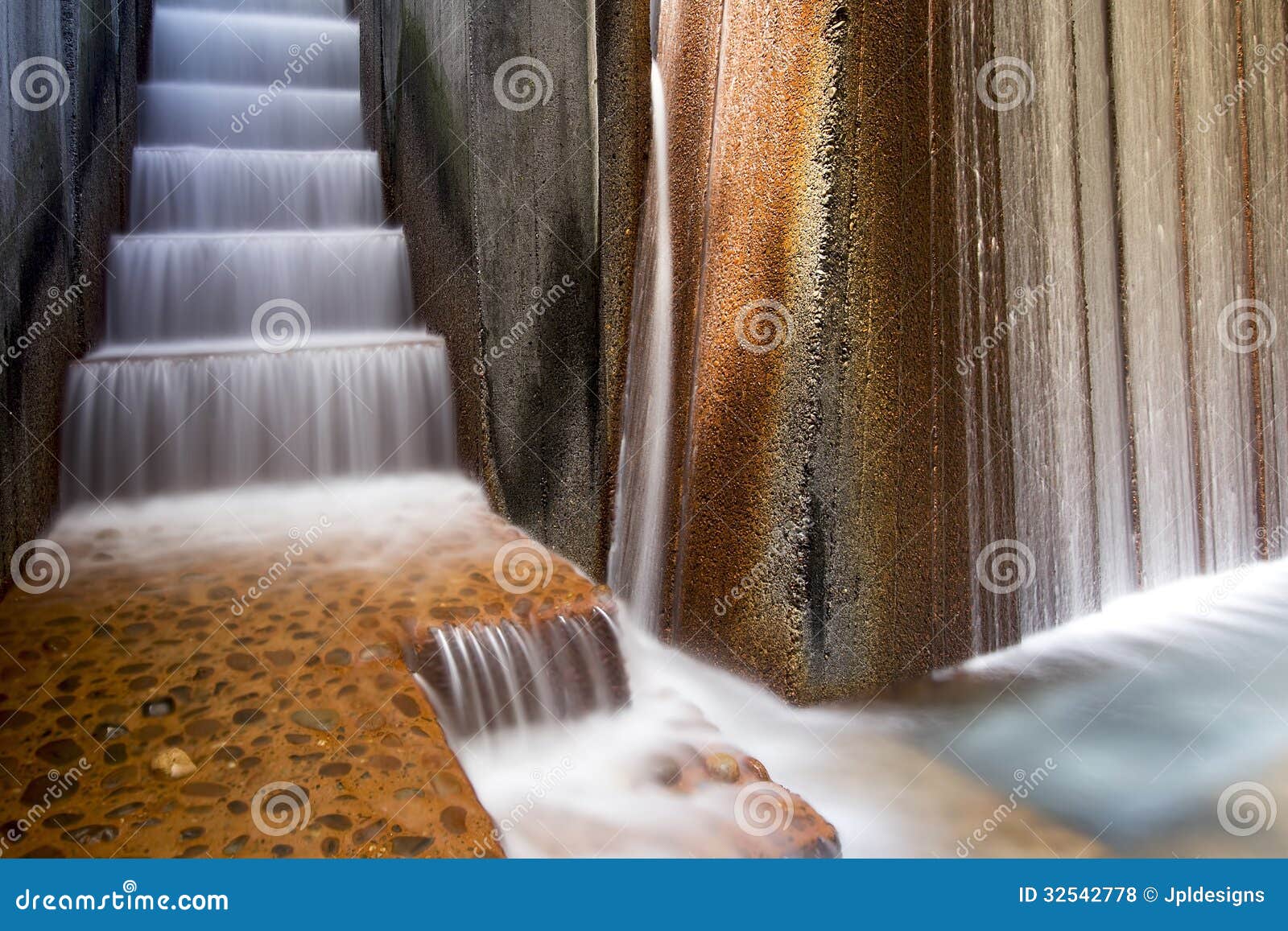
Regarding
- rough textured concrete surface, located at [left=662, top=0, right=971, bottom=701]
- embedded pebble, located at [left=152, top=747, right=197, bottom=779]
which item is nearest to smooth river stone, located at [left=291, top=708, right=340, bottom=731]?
embedded pebble, located at [left=152, top=747, right=197, bottom=779]

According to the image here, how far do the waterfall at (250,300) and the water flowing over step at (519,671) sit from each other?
1933 mm

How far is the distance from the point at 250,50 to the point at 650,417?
607cm

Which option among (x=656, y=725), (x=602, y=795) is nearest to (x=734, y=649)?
(x=656, y=725)

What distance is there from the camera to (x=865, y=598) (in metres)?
3.22

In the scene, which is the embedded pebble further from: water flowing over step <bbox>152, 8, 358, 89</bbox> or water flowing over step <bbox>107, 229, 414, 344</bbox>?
water flowing over step <bbox>152, 8, 358, 89</bbox>

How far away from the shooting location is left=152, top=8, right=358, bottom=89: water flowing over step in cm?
731

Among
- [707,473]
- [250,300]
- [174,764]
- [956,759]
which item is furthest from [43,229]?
[956,759]

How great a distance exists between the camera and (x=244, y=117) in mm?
6816

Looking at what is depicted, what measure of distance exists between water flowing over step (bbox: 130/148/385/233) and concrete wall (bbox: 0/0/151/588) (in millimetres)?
582

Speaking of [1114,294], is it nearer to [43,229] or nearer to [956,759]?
[956,759]

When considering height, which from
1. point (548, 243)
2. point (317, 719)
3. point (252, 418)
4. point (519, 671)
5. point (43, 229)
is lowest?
point (519, 671)

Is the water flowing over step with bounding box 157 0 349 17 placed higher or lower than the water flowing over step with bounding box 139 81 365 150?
higher

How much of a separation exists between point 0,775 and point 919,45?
377cm

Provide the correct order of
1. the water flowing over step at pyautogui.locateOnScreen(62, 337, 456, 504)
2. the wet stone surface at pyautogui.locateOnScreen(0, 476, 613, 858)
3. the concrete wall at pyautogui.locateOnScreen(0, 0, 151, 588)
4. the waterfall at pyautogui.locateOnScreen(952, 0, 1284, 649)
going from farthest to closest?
the water flowing over step at pyautogui.locateOnScreen(62, 337, 456, 504) → the waterfall at pyautogui.locateOnScreen(952, 0, 1284, 649) → the concrete wall at pyautogui.locateOnScreen(0, 0, 151, 588) → the wet stone surface at pyautogui.locateOnScreen(0, 476, 613, 858)
